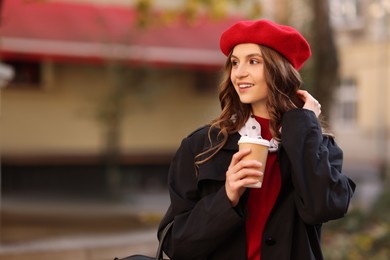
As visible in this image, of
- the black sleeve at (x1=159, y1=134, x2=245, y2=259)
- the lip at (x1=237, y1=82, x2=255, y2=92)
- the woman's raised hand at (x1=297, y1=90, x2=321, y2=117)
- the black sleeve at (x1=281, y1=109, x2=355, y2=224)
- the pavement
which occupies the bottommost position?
the pavement

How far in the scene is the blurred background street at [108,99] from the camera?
9250 mm

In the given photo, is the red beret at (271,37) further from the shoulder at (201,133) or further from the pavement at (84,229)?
the pavement at (84,229)

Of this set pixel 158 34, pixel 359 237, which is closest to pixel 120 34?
pixel 158 34

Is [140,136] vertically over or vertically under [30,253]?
Result: under

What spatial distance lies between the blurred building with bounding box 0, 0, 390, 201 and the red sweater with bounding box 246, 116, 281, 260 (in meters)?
8.63

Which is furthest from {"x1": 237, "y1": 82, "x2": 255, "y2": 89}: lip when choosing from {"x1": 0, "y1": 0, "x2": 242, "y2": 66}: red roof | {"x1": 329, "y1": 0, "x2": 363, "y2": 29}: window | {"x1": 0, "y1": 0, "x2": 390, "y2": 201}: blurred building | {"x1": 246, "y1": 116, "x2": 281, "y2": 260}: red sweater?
{"x1": 329, "y1": 0, "x2": 363, "y2": 29}: window

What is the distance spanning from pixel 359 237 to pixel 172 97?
808 cm

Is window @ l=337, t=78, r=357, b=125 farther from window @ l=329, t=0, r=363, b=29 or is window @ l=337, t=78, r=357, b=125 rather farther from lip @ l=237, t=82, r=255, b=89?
lip @ l=237, t=82, r=255, b=89

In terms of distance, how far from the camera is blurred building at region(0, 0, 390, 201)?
37.8 ft

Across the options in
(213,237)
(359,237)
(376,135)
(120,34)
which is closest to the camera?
(213,237)

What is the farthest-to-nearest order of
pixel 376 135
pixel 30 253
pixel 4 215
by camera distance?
pixel 376 135 → pixel 4 215 → pixel 30 253

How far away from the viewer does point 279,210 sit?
2.21 metres

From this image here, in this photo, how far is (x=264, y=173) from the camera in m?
2.20

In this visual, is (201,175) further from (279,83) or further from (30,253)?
(30,253)
